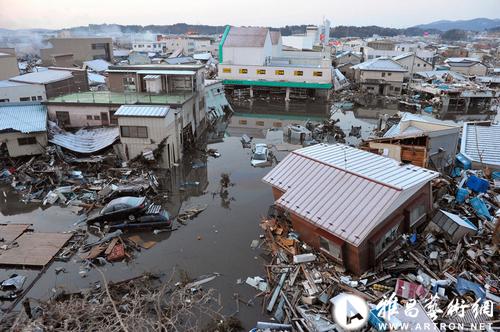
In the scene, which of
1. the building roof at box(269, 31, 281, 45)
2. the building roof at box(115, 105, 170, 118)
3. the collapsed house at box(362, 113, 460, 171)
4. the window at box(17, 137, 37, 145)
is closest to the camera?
the collapsed house at box(362, 113, 460, 171)

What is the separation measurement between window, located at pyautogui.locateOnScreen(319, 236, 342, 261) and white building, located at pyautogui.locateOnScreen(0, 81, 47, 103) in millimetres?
26539

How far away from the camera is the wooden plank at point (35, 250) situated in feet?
41.4

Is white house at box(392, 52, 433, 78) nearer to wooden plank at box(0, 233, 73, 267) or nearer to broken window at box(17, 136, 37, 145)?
broken window at box(17, 136, 37, 145)

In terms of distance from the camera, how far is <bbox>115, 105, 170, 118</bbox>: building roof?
19859 mm

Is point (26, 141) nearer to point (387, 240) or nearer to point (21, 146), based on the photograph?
point (21, 146)

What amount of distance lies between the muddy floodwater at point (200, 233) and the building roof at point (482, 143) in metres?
11.3

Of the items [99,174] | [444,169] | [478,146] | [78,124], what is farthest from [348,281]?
[78,124]

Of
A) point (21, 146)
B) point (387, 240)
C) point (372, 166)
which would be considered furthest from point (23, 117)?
point (387, 240)

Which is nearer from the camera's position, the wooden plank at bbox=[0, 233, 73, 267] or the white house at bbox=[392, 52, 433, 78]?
the wooden plank at bbox=[0, 233, 73, 267]

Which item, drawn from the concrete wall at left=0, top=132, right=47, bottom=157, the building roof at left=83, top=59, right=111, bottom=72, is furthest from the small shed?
the building roof at left=83, top=59, right=111, bottom=72

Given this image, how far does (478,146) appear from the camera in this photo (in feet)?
62.4

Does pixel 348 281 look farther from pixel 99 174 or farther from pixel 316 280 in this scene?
pixel 99 174

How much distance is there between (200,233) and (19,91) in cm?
2233

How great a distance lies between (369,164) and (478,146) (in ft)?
31.4
